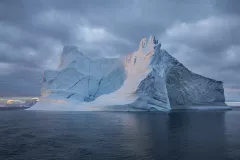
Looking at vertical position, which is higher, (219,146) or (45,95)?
(45,95)

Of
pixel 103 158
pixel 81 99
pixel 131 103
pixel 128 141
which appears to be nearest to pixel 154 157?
pixel 103 158

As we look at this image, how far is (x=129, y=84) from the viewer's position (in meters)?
42.2

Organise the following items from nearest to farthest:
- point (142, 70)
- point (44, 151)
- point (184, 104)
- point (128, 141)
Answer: point (44, 151), point (128, 141), point (142, 70), point (184, 104)

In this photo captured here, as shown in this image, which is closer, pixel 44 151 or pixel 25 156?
pixel 25 156

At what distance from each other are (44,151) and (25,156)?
1.05 metres

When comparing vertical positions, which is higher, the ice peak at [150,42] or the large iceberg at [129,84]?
the ice peak at [150,42]

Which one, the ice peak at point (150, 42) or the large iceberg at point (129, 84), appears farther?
the ice peak at point (150, 42)

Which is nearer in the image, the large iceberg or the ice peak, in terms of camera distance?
the large iceberg

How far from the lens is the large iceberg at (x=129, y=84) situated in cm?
4031

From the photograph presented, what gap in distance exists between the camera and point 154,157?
9547mm

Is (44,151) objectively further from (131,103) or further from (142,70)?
(142,70)

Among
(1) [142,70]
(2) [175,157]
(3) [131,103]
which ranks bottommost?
(2) [175,157]

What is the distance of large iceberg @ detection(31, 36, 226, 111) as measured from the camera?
4031 cm

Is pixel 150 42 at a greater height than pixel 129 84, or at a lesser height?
greater
